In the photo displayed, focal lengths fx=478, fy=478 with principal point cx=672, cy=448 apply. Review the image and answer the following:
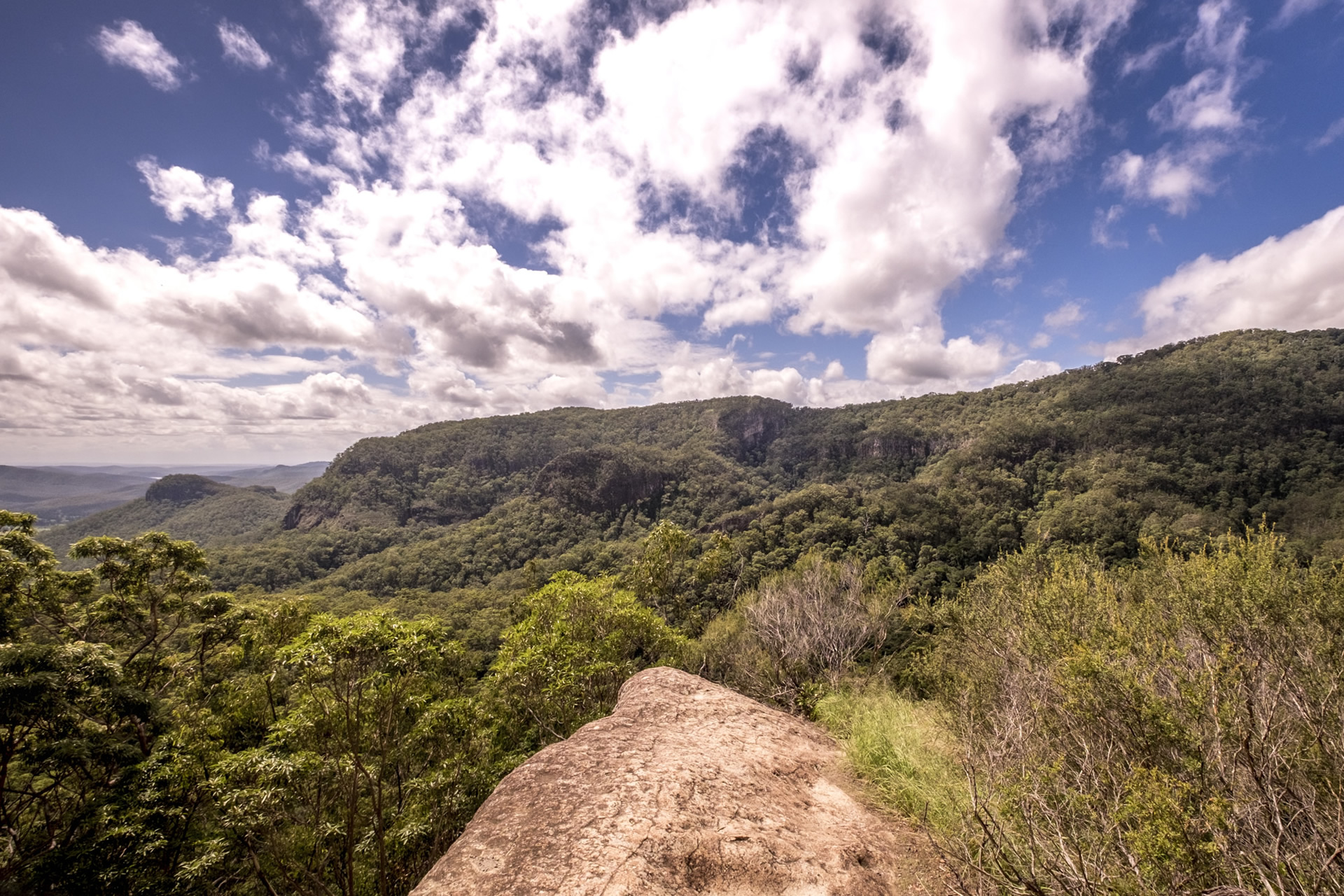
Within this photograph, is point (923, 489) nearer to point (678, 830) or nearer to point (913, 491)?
point (913, 491)

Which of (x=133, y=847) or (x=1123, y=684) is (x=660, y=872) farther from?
(x=133, y=847)

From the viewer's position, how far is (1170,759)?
18.1 ft

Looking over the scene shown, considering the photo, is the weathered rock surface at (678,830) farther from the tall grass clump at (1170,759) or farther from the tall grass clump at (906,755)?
the tall grass clump at (1170,759)

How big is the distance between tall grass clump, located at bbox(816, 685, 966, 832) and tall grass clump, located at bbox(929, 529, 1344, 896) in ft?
1.63

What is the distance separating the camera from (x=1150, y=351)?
464 feet

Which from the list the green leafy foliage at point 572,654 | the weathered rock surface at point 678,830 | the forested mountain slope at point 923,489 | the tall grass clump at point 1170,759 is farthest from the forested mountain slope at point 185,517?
the tall grass clump at point 1170,759

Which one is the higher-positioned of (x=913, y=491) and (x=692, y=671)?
(x=913, y=491)

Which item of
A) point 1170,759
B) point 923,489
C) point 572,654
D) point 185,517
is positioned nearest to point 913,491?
point 923,489

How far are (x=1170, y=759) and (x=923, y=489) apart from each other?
9857 cm

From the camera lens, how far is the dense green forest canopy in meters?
66.3

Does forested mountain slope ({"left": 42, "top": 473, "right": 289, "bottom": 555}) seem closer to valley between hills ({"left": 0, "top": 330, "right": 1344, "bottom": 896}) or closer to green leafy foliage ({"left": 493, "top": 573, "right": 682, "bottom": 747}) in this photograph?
valley between hills ({"left": 0, "top": 330, "right": 1344, "bottom": 896})

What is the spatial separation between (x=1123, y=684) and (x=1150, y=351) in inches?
7674

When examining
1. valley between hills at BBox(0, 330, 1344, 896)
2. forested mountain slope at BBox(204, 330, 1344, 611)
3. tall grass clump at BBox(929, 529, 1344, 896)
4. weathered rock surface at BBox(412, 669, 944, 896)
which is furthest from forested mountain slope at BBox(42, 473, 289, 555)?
tall grass clump at BBox(929, 529, 1344, 896)

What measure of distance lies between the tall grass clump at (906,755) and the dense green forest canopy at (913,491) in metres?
14.9
